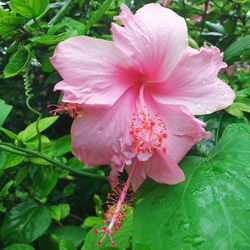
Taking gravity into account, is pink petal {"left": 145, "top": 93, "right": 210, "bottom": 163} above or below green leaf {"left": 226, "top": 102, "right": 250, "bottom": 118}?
above

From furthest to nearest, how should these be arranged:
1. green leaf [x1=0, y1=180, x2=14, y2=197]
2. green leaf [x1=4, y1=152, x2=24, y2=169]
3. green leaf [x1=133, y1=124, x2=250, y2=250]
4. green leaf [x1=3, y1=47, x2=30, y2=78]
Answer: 1. green leaf [x1=0, y1=180, x2=14, y2=197]
2. green leaf [x1=4, y1=152, x2=24, y2=169]
3. green leaf [x1=3, y1=47, x2=30, y2=78]
4. green leaf [x1=133, y1=124, x2=250, y2=250]

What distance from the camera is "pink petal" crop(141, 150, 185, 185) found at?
70 centimetres

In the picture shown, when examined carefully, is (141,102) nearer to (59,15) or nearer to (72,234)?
(59,15)

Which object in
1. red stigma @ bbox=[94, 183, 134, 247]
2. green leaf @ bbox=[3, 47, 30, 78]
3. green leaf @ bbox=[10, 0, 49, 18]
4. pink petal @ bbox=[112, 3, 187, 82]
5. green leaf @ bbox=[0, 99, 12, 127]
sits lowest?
red stigma @ bbox=[94, 183, 134, 247]

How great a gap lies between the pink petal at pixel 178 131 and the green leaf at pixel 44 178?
1.59 feet

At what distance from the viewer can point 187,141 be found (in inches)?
28.0

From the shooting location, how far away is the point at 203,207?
0.67 metres

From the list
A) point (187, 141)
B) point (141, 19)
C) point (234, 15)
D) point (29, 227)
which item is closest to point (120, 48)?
point (141, 19)

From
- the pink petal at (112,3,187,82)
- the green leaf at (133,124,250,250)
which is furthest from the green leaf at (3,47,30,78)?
the green leaf at (133,124,250,250)

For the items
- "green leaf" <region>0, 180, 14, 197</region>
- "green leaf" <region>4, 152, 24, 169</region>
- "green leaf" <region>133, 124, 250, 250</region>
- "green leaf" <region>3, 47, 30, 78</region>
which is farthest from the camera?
"green leaf" <region>0, 180, 14, 197</region>

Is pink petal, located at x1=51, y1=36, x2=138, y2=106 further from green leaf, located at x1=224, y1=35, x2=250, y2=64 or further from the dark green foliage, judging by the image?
green leaf, located at x1=224, y1=35, x2=250, y2=64

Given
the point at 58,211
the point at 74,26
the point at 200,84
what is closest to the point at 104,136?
the point at 200,84

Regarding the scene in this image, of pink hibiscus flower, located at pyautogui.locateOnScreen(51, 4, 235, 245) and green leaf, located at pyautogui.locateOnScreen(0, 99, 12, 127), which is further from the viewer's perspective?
green leaf, located at pyautogui.locateOnScreen(0, 99, 12, 127)

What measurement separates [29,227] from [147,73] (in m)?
0.60
